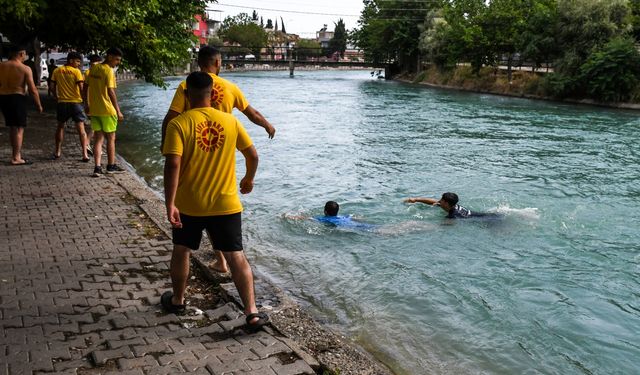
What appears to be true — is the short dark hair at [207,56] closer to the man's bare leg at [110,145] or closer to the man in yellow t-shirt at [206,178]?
the man in yellow t-shirt at [206,178]

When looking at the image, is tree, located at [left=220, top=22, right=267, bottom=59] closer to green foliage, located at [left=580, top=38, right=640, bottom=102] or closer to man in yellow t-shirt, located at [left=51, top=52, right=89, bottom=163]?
green foliage, located at [left=580, top=38, right=640, bottom=102]

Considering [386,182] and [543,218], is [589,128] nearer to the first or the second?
[386,182]

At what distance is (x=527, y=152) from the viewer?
56.6 feet

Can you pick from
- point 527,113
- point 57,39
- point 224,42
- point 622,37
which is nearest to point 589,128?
point 527,113

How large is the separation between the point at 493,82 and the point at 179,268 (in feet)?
152

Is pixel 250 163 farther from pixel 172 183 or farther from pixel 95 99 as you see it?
pixel 95 99

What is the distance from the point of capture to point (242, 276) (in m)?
4.43

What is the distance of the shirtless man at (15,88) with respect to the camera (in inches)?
380

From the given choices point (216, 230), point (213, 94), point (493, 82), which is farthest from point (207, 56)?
point (493, 82)

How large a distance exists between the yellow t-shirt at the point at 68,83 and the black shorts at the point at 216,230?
283 inches

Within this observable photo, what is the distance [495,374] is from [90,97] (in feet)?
23.8

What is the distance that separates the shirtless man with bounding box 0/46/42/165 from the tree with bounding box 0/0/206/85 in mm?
1602

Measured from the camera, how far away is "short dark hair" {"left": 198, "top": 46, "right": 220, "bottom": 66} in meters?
5.17

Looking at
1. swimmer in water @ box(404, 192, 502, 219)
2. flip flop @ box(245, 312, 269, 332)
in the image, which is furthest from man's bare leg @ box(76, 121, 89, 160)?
flip flop @ box(245, 312, 269, 332)
